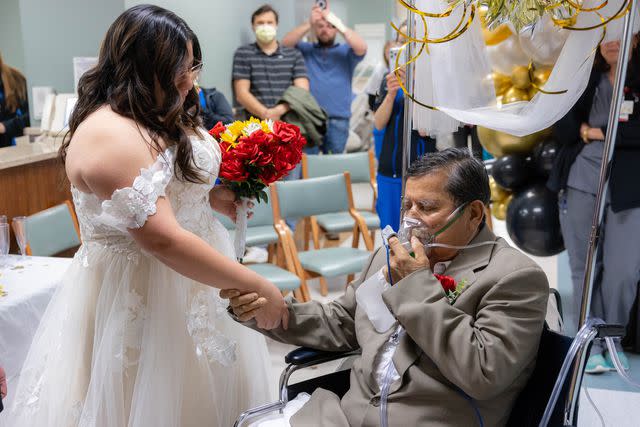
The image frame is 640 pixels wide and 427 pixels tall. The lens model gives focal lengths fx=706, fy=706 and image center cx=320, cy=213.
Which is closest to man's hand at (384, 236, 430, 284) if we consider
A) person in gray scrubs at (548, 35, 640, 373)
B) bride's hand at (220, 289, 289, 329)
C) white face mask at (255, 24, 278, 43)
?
bride's hand at (220, 289, 289, 329)

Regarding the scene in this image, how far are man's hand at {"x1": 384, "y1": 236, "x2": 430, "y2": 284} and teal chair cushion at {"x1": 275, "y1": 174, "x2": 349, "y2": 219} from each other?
252 cm

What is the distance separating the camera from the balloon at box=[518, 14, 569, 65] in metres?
2.00

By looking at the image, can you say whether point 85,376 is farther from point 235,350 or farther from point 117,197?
point 117,197

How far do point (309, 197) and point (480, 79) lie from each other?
2.37 metres

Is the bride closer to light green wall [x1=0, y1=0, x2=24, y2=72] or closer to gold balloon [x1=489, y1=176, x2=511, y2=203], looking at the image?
gold balloon [x1=489, y1=176, x2=511, y2=203]

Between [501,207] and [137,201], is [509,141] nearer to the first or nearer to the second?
[501,207]

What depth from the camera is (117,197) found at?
5.41 ft

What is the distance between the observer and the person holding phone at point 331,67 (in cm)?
622

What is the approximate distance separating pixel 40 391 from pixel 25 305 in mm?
490

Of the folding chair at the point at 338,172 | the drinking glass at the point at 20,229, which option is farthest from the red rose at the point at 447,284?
the folding chair at the point at 338,172

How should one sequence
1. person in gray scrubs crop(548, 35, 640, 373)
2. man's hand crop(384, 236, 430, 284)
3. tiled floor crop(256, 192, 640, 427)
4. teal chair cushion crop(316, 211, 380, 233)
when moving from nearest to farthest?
1. man's hand crop(384, 236, 430, 284)
2. tiled floor crop(256, 192, 640, 427)
3. person in gray scrubs crop(548, 35, 640, 373)
4. teal chair cushion crop(316, 211, 380, 233)

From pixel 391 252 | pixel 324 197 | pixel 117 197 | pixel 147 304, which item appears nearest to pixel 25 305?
pixel 147 304

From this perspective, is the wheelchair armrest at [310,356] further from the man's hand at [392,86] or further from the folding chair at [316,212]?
the man's hand at [392,86]

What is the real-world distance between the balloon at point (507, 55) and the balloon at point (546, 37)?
1.70 m
